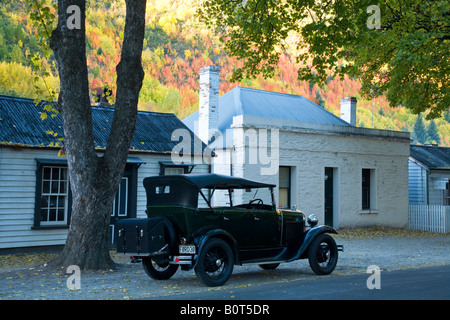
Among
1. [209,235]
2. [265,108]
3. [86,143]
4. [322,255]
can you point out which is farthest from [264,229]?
[265,108]

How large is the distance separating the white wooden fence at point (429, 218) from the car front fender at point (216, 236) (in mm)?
17095

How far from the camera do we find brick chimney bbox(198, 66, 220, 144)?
21266 mm

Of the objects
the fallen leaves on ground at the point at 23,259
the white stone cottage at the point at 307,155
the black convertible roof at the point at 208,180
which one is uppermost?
the white stone cottage at the point at 307,155

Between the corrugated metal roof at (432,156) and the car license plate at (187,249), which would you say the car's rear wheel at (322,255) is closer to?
the car license plate at (187,249)

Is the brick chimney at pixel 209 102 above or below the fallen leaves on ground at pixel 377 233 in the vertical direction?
above

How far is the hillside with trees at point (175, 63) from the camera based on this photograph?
63.9m

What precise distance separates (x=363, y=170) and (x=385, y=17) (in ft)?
26.7

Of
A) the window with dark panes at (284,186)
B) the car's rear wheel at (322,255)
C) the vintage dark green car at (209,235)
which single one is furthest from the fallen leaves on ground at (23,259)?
the window with dark panes at (284,186)

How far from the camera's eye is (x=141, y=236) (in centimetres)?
936

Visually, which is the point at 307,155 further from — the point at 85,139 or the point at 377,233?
the point at 85,139

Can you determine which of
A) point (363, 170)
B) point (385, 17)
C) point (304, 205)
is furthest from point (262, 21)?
point (363, 170)

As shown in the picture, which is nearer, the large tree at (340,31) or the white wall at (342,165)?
the large tree at (340,31)

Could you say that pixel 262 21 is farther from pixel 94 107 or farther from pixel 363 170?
pixel 363 170
